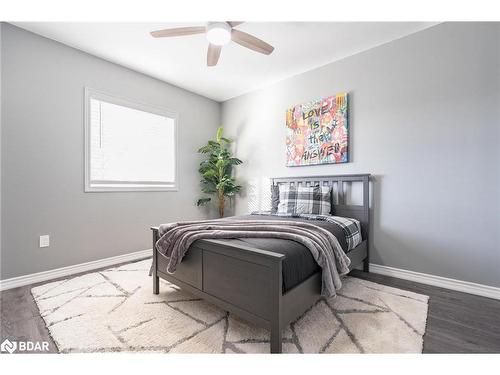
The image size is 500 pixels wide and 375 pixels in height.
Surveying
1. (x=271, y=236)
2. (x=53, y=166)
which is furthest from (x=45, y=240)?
(x=271, y=236)

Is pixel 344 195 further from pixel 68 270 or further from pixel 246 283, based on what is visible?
pixel 68 270

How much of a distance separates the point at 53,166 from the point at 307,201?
9.38ft

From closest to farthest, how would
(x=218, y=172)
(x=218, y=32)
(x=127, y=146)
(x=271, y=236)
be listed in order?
(x=271, y=236) < (x=218, y=32) < (x=127, y=146) < (x=218, y=172)

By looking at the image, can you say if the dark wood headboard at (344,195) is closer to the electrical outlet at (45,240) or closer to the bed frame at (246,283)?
the bed frame at (246,283)

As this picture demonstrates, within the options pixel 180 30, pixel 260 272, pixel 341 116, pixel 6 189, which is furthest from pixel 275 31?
pixel 6 189

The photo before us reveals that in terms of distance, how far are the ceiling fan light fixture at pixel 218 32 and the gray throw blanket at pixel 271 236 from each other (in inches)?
63.0

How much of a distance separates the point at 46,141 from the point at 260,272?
2.68 meters

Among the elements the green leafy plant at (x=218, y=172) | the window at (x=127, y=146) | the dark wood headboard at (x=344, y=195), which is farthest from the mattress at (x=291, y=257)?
the green leafy plant at (x=218, y=172)

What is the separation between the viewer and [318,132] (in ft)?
9.98

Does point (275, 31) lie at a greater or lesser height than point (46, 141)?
greater

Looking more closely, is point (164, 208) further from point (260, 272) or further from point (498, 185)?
point (498, 185)

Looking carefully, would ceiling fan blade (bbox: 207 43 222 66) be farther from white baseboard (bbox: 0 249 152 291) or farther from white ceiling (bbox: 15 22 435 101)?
Result: white baseboard (bbox: 0 249 152 291)

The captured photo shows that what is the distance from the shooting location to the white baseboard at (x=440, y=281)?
2.05 metres

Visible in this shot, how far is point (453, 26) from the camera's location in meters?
2.20
